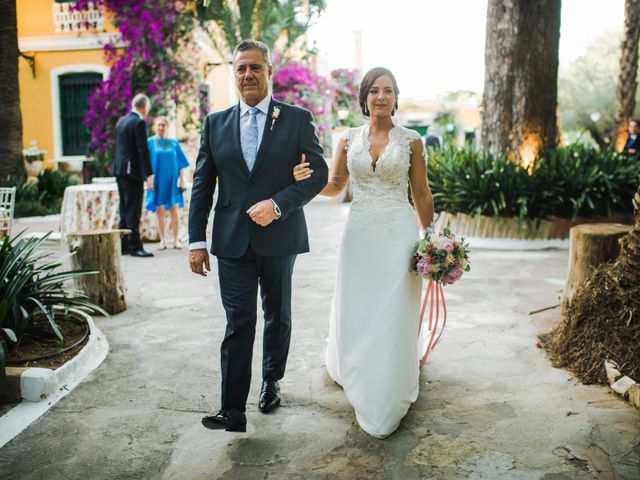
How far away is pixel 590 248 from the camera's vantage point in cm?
509

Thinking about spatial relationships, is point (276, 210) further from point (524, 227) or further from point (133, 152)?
point (524, 227)

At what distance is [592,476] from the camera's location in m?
2.95

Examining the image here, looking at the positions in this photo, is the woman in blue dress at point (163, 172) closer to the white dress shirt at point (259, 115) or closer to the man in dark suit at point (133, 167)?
the man in dark suit at point (133, 167)

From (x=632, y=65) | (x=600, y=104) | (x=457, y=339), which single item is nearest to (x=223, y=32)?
(x=632, y=65)

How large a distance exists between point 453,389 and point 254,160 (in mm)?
1935

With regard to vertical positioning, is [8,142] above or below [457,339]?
above

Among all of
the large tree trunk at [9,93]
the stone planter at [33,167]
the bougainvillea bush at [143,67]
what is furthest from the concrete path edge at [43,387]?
the stone planter at [33,167]

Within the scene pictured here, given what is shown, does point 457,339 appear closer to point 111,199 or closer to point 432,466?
point 432,466

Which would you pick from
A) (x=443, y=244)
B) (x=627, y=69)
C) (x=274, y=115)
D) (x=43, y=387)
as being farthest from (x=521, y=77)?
(x=627, y=69)

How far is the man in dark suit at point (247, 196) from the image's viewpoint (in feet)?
10.9

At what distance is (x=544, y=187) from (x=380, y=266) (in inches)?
265

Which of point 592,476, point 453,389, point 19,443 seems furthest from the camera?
→ point 453,389

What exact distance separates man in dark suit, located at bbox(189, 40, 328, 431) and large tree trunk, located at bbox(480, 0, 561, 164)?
7.50m

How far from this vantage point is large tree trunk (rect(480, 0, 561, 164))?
10117 millimetres
